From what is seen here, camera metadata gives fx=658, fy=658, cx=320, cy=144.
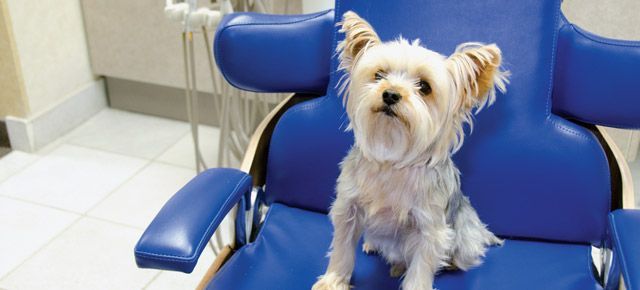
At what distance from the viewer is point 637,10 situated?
2.06 meters

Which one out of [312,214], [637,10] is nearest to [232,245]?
[312,214]

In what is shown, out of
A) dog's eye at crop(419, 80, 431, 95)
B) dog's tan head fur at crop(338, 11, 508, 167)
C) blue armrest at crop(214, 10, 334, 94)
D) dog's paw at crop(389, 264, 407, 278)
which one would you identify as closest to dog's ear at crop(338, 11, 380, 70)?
dog's tan head fur at crop(338, 11, 508, 167)

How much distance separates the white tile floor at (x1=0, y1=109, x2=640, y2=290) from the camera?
6.59 ft

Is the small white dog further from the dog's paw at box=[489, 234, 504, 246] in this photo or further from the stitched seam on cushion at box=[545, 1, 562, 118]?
the stitched seam on cushion at box=[545, 1, 562, 118]

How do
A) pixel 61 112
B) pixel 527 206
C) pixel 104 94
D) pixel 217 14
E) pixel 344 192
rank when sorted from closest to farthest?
1. pixel 344 192
2. pixel 527 206
3. pixel 217 14
4. pixel 61 112
5. pixel 104 94

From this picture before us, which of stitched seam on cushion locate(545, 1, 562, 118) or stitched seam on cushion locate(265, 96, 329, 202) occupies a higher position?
stitched seam on cushion locate(545, 1, 562, 118)

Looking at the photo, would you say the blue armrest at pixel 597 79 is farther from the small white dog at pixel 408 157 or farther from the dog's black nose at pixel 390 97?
the dog's black nose at pixel 390 97

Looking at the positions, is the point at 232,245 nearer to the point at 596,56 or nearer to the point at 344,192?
the point at 344,192

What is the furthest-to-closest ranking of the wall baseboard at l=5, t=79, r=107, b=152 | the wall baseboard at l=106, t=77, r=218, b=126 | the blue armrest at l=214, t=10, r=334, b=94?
the wall baseboard at l=106, t=77, r=218, b=126 < the wall baseboard at l=5, t=79, r=107, b=152 < the blue armrest at l=214, t=10, r=334, b=94

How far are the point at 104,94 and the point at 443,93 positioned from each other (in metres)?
2.15

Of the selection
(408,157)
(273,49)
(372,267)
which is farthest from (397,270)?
(273,49)

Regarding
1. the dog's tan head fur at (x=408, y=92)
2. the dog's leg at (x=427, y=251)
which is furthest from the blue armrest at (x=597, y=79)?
the dog's leg at (x=427, y=251)

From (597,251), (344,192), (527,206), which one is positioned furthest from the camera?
(597,251)

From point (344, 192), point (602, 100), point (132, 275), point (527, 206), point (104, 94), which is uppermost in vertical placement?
point (602, 100)
